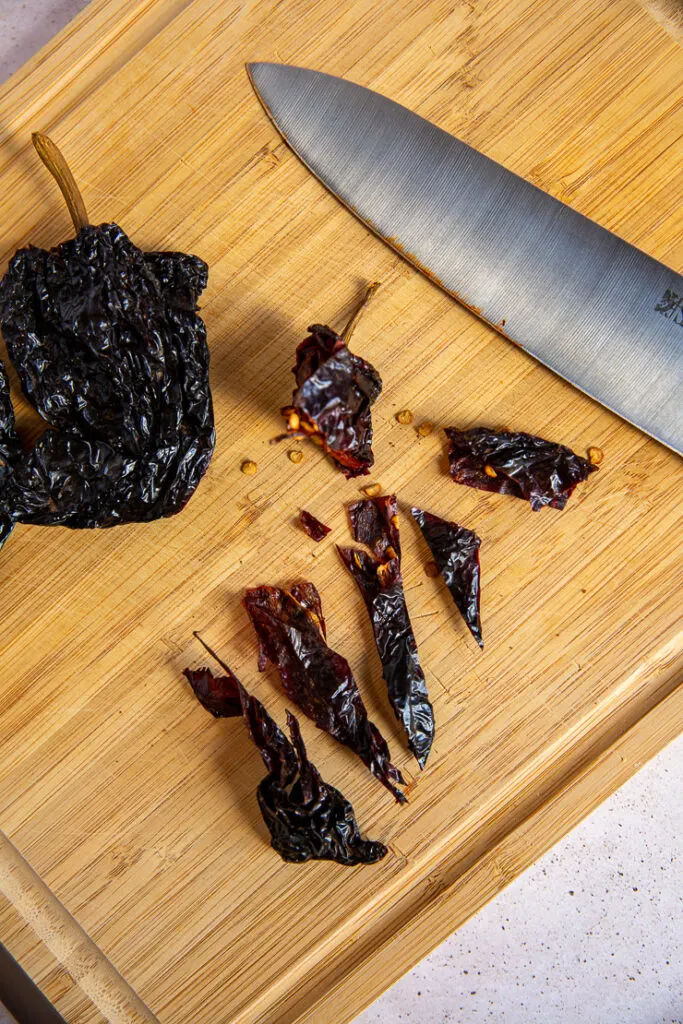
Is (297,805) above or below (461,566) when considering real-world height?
below

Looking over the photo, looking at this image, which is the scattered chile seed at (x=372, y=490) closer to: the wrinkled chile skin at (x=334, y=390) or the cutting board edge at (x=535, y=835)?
the wrinkled chile skin at (x=334, y=390)

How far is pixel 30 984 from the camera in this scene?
3680mm

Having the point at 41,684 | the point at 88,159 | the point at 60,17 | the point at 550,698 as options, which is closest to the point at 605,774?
the point at 550,698

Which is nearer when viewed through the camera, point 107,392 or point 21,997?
point 107,392

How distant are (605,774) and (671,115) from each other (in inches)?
120

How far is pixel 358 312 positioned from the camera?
3.50 meters

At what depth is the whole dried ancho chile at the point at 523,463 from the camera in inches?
139

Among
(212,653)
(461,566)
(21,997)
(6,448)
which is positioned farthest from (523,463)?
(21,997)

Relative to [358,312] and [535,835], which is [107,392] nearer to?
[358,312]

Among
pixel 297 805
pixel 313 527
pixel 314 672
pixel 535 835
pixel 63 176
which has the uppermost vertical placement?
pixel 63 176

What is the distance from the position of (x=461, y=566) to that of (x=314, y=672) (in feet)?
2.67

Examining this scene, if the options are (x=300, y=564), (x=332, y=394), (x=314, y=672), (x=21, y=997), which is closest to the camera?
(x=332, y=394)

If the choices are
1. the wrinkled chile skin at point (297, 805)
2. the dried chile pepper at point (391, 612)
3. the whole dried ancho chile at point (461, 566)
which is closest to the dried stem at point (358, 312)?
the dried chile pepper at point (391, 612)

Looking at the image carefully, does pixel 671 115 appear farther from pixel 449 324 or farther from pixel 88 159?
pixel 88 159
